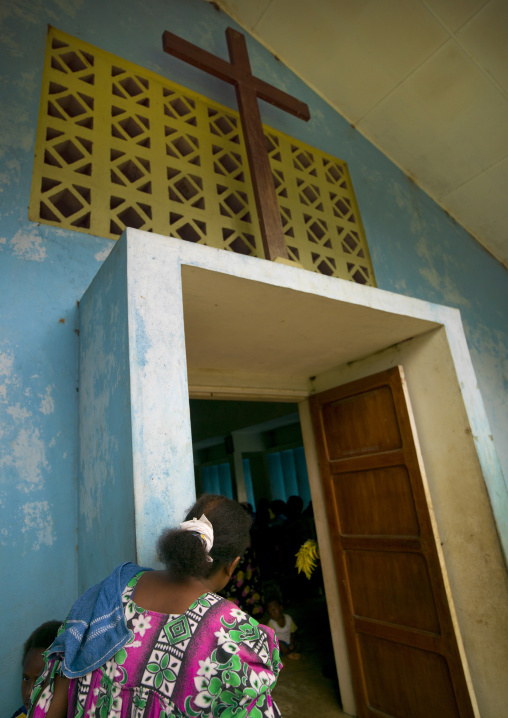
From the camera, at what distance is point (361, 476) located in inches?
134

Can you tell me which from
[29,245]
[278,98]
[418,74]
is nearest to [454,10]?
[418,74]

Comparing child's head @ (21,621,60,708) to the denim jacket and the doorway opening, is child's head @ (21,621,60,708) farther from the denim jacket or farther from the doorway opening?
the doorway opening

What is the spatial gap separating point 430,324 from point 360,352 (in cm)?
58

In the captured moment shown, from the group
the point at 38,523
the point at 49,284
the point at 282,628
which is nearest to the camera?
the point at 38,523

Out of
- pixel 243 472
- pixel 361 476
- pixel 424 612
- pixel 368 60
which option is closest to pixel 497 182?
pixel 368 60

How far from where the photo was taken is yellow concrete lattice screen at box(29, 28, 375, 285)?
2602mm

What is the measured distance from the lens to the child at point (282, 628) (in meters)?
4.48

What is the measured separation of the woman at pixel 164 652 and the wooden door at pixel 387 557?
2.12 metres

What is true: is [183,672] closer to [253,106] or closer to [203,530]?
[203,530]

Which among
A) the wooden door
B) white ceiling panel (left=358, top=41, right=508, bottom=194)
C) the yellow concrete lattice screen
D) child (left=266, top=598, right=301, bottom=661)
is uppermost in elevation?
white ceiling panel (left=358, top=41, right=508, bottom=194)

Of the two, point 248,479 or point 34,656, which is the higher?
point 248,479

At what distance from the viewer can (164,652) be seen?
1071mm

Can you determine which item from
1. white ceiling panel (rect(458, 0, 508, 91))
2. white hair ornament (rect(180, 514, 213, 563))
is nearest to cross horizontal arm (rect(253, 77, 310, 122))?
white ceiling panel (rect(458, 0, 508, 91))

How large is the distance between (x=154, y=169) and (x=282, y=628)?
4.30m
